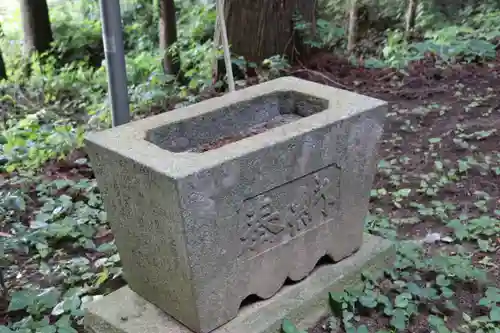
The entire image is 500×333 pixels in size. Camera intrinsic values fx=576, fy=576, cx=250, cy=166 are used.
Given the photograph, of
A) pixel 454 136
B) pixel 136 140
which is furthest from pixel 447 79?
pixel 136 140

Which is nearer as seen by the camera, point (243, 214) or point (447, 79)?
point (243, 214)

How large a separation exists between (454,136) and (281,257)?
252 cm

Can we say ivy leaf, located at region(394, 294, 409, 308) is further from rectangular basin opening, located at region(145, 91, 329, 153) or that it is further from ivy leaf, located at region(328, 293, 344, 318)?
rectangular basin opening, located at region(145, 91, 329, 153)

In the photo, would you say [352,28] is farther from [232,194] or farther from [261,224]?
[232,194]

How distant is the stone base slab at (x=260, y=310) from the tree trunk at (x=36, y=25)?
20.1ft

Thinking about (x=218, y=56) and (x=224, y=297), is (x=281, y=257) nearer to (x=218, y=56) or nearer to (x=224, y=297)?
(x=224, y=297)

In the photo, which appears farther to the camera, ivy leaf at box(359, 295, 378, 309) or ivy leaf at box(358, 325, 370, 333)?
ivy leaf at box(359, 295, 378, 309)

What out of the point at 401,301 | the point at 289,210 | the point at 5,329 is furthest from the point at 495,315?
the point at 5,329

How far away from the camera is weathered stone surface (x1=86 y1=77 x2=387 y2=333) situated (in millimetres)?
2244

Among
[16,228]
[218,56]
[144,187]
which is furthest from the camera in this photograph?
[218,56]

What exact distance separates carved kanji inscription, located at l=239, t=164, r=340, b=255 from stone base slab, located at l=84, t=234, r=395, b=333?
0.29 metres

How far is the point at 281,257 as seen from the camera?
2.64 metres

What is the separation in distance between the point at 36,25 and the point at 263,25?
3958mm

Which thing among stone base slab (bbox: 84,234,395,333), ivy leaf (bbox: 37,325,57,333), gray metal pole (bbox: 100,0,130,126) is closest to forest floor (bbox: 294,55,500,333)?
stone base slab (bbox: 84,234,395,333)
